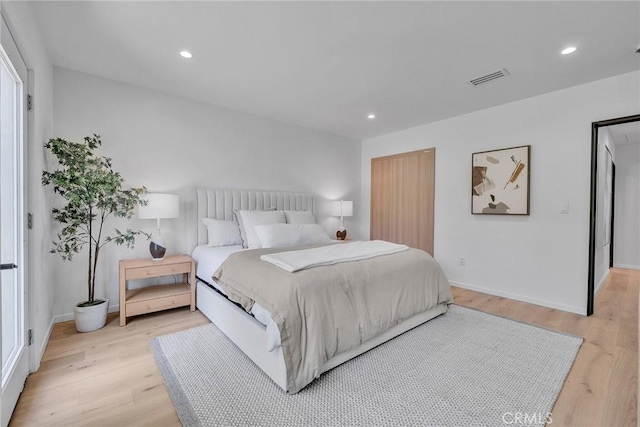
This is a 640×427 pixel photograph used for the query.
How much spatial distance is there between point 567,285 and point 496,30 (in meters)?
2.82

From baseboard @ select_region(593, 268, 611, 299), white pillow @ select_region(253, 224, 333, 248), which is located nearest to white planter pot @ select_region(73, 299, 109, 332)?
white pillow @ select_region(253, 224, 333, 248)

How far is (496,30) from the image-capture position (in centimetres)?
209

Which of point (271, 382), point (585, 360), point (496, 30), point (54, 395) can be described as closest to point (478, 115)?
point (496, 30)

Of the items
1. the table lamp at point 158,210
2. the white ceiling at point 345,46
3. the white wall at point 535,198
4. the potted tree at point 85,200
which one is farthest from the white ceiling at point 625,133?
the potted tree at point 85,200

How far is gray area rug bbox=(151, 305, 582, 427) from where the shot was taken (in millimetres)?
1529

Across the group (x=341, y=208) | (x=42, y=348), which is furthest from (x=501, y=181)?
(x=42, y=348)

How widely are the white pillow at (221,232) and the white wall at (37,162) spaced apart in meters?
1.41

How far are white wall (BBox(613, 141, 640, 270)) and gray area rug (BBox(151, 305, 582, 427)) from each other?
15.7 feet

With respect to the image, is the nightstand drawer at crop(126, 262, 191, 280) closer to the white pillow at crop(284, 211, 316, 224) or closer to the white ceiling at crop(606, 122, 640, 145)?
the white pillow at crop(284, 211, 316, 224)

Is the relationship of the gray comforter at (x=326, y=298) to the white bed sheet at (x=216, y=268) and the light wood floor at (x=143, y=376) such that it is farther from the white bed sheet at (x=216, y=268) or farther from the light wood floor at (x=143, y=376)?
the light wood floor at (x=143, y=376)

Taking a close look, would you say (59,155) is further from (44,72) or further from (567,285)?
(567,285)

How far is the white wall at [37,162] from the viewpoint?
1.77 m

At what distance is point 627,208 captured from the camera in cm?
540

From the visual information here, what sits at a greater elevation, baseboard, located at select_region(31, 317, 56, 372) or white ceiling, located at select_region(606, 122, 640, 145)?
white ceiling, located at select_region(606, 122, 640, 145)
